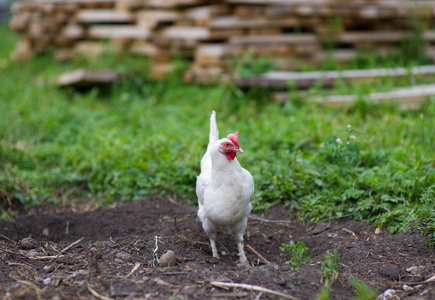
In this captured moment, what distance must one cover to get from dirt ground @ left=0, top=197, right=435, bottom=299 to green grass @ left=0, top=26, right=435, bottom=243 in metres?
0.25

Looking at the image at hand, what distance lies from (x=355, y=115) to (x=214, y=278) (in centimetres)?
377

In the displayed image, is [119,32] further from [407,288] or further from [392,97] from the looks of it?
[407,288]

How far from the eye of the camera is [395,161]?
4270 mm

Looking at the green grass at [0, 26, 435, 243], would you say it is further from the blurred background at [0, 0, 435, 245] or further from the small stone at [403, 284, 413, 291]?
the small stone at [403, 284, 413, 291]

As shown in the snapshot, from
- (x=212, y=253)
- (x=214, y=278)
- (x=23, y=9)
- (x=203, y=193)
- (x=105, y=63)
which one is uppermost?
(x=23, y=9)

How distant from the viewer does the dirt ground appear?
8.75 ft

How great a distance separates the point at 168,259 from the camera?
10.1 feet

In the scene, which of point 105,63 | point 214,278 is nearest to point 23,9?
point 105,63

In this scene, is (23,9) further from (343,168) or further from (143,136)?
(343,168)

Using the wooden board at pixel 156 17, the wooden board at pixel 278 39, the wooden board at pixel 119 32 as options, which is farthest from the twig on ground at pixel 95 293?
the wooden board at pixel 119 32

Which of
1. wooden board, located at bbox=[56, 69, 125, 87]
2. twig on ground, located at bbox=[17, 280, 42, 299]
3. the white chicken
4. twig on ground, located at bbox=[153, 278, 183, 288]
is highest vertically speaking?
wooden board, located at bbox=[56, 69, 125, 87]

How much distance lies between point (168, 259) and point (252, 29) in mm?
5147

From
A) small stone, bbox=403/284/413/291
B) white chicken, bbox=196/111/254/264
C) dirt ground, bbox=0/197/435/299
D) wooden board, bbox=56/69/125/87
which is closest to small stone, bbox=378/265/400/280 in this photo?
dirt ground, bbox=0/197/435/299

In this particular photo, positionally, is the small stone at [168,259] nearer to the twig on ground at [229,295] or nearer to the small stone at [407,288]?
the twig on ground at [229,295]
